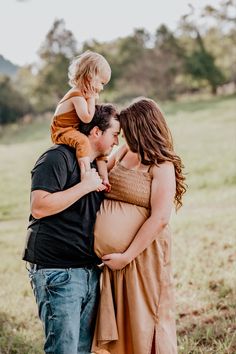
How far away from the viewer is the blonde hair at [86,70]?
3.58m

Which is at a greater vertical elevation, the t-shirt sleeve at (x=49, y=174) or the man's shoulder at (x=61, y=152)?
the man's shoulder at (x=61, y=152)

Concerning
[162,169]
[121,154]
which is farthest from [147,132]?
[121,154]

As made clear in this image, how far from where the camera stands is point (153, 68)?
47094 millimetres

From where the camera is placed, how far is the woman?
10.1 feet

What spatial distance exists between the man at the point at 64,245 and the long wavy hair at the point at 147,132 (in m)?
0.12

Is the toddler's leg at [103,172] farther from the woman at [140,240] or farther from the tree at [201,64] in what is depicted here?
the tree at [201,64]

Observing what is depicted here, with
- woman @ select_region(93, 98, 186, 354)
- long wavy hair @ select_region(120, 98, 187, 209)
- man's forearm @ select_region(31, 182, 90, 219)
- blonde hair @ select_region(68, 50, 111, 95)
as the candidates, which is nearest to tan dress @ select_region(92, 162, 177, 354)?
woman @ select_region(93, 98, 186, 354)

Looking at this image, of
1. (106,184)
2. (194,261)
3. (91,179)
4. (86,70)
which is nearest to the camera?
(91,179)

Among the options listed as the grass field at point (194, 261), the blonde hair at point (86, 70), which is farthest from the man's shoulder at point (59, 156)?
the grass field at point (194, 261)

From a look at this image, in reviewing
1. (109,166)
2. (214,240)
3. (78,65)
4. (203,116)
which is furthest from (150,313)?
(203,116)

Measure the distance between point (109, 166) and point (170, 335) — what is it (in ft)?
3.16

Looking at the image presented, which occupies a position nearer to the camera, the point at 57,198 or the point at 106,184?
the point at 57,198

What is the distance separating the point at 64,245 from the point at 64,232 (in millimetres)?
64

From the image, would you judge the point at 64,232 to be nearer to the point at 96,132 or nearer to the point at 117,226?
the point at 117,226
